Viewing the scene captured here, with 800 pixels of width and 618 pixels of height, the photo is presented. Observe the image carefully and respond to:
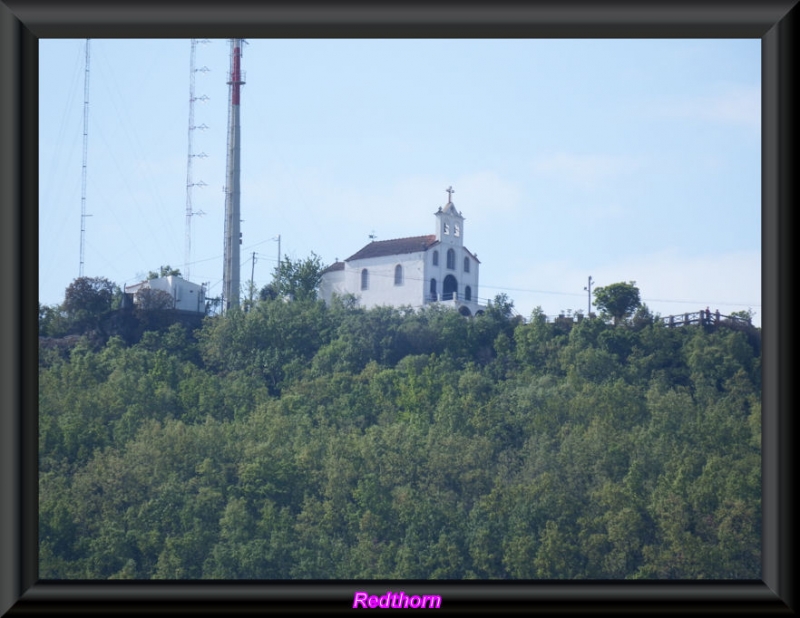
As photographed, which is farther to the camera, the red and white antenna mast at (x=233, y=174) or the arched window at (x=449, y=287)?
the arched window at (x=449, y=287)

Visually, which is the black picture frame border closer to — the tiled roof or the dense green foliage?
the dense green foliage

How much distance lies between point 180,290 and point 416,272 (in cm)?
534

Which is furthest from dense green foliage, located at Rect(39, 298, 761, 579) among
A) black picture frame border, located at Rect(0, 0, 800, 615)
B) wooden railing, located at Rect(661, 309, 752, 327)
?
black picture frame border, located at Rect(0, 0, 800, 615)

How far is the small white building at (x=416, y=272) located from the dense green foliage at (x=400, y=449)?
0.79 meters

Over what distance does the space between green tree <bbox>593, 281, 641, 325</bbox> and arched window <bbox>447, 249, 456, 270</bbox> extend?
3.44 metres

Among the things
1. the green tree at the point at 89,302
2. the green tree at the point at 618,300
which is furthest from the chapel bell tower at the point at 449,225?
the green tree at the point at 89,302

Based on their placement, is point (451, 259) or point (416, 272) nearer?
point (416, 272)

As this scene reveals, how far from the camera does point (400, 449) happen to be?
18797 mm

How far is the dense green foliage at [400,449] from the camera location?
54.5 feet
